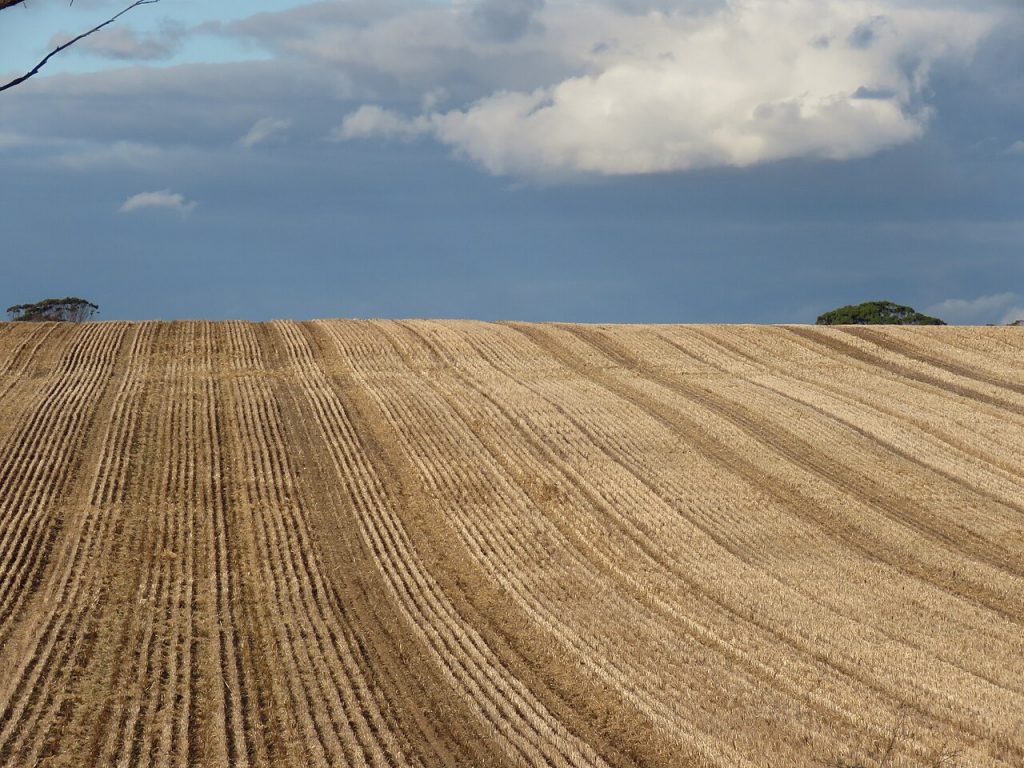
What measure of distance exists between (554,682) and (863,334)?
37654 mm

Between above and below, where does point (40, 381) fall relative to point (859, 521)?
above

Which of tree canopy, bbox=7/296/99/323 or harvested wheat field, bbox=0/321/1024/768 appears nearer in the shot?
harvested wheat field, bbox=0/321/1024/768

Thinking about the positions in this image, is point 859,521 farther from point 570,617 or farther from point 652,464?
point 570,617

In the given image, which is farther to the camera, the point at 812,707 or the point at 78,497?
the point at 78,497

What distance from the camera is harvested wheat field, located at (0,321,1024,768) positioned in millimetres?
14695

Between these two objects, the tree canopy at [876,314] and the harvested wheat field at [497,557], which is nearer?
the harvested wheat field at [497,557]

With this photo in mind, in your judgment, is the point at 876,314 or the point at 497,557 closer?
the point at 497,557

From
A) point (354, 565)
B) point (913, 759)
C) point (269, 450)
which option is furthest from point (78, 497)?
point (913, 759)

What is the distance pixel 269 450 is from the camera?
96.5ft

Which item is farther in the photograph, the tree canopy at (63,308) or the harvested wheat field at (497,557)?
the tree canopy at (63,308)

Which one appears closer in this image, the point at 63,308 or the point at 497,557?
the point at 497,557

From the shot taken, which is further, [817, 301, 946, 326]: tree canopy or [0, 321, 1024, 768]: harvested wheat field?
[817, 301, 946, 326]: tree canopy

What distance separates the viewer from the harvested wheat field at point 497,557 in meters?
14.7

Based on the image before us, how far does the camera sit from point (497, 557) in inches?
885
